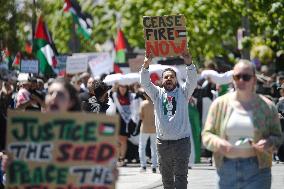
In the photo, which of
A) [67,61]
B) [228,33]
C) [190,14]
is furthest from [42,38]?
[228,33]

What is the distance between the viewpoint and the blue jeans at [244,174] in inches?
340

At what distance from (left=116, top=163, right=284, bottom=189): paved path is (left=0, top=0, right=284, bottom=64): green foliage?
14.1 ft

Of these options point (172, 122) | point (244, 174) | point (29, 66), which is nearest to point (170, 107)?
point (172, 122)

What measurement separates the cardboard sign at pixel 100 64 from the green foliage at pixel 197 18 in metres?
2.01

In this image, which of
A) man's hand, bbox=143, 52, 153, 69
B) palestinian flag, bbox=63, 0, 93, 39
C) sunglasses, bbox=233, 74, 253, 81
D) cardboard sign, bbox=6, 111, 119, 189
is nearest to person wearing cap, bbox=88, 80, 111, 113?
man's hand, bbox=143, 52, 153, 69

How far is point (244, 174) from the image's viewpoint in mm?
8641

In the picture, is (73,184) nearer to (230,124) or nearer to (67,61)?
(230,124)

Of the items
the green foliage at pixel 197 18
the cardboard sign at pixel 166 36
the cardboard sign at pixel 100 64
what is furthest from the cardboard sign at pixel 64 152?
the cardboard sign at pixel 100 64

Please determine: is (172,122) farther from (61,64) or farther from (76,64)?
(76,64)

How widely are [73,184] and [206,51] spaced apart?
114ft

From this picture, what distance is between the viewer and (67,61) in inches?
1173

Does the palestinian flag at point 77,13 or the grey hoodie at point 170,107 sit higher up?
the palestinian flag at point 77,13

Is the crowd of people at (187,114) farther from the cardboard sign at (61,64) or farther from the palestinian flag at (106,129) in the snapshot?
the cardboard sign at (61,64)

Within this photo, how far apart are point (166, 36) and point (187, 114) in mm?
1248
